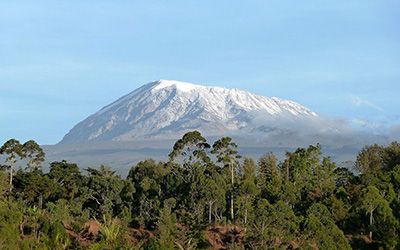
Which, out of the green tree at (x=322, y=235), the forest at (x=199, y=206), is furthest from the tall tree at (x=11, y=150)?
the green tree at (x=322, y=235)

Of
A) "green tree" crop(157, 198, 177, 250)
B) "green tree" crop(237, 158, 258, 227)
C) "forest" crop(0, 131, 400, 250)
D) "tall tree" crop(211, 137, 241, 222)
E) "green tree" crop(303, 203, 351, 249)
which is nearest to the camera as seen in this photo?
"green tree" crop(157, 198, 177, 250)

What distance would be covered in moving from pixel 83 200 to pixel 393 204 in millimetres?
26214

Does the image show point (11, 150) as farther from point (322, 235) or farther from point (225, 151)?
point (322, 235)

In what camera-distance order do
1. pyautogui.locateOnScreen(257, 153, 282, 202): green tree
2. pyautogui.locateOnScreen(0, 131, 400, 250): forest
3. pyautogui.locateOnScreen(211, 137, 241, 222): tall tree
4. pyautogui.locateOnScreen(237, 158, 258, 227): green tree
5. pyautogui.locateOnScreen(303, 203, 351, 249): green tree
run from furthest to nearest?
pyautogui.locateOnScreen(211, 137, 241, 222): tall tree → pyautogui.locateOnScreen(257, 153, 282, 202): green tree → pyautogui.locateOnScreen(237, 158, 258, 227): green tree → pyautogui.locateOnScreen(0, 131, 400, 250): forest → pyautogui.locateOnScreen(303, 203, 351, 249): green tree

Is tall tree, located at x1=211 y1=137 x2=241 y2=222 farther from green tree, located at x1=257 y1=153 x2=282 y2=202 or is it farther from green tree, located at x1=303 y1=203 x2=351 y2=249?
green tree, located at x1=303 y1=203 x2=351 y2=249

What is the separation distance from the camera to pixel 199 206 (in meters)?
63.5

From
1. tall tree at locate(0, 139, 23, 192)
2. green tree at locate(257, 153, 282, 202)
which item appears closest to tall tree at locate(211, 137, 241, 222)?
green tree at locate(257, 153, 282, 202)

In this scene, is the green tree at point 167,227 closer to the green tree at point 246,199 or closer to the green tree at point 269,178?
the green tree at point 246,199

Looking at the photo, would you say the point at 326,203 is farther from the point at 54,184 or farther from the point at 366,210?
the point at 54,184

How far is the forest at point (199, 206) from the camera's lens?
171 feet

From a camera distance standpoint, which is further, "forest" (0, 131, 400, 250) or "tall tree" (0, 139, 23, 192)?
"tall tree" (0, 139, 23, 192)

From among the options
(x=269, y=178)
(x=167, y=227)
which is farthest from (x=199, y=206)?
(x=269, y=178)

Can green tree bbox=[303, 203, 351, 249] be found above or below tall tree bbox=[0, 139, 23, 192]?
below

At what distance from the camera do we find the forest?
52.2m
